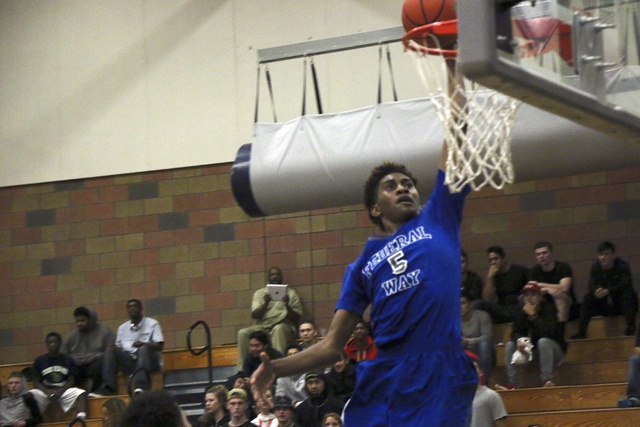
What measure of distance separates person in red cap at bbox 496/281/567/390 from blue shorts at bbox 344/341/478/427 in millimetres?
6559

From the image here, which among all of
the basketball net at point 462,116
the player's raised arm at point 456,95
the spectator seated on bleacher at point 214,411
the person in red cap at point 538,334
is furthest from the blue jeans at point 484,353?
the player's raised arm at point 456,95

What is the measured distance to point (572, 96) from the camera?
4.80 m

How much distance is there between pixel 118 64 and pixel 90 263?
288 cm

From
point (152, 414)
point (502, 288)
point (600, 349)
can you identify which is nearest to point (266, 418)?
point (502, 288)

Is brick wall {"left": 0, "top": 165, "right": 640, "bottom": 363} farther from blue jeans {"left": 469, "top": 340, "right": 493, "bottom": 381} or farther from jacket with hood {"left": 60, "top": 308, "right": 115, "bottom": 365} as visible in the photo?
blue jeans {"left": 469, "top": 340, "right": 493, "bottom": 381}

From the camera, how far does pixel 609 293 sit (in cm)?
1176

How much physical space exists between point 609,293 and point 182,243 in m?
6.18

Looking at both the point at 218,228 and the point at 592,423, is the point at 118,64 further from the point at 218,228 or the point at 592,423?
the point at 592,423

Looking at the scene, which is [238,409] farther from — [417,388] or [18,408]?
[417,388]

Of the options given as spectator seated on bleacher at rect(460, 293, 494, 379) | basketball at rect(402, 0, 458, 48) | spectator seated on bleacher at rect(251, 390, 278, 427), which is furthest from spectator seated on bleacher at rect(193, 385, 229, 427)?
basketball at rect(402, 0, 458, 48)

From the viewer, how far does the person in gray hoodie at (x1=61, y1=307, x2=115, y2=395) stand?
540 inches

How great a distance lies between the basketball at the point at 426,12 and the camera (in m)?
6.91

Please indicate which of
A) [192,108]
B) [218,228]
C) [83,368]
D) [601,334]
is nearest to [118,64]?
[192,108]

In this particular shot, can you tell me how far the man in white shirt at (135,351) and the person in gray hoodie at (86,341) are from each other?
198 mm
